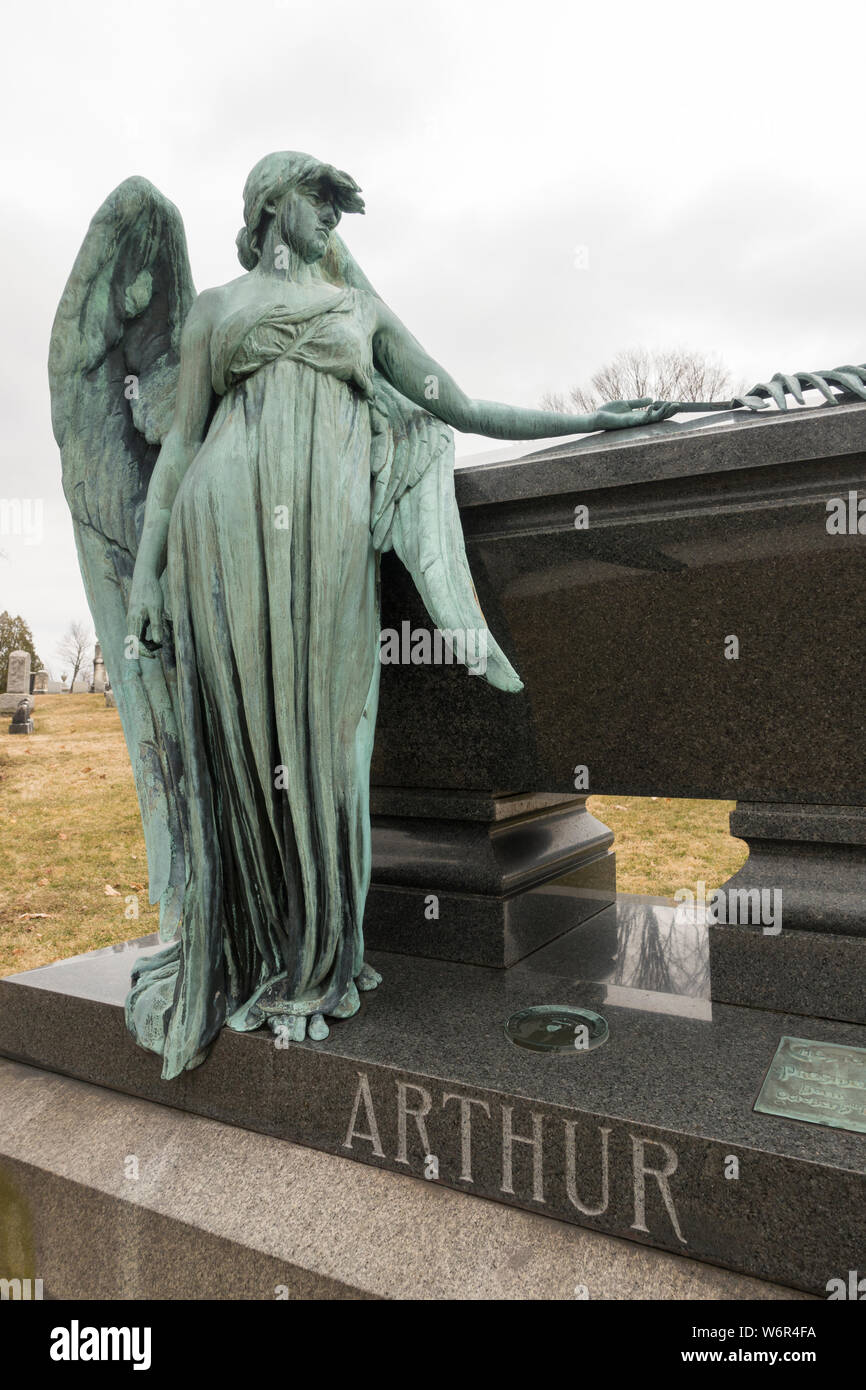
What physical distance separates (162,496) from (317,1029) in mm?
1594

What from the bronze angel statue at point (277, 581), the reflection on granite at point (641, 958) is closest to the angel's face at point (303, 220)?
the bronze angel statue at point (277, 581)

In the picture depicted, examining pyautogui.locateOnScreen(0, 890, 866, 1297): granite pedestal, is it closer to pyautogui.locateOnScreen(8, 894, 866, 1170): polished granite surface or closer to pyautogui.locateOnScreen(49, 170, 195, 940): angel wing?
pyautogui.locateOnScreen(8, 894, 866, 1170): polished granite surface

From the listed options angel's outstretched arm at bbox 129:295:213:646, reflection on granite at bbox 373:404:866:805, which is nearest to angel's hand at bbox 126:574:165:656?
angel's outstretched arm at bbox 129:295:213:646

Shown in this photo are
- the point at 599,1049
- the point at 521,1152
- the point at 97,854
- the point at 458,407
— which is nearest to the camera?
the point at 521,1152

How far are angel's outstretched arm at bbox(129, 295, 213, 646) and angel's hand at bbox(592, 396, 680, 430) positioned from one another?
1.23 m

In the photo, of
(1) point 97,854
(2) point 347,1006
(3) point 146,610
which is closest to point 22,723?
(1) point 97,854

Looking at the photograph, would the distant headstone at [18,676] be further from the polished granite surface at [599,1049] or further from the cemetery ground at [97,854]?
the polished granite surface at [599,1049]

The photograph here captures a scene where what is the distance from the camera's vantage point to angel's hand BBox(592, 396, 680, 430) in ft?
8.95

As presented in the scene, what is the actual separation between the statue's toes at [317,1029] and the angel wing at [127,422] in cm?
62

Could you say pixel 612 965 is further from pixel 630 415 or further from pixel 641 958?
pixel 630 415

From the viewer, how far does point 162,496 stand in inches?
99.6

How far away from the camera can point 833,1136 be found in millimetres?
1775

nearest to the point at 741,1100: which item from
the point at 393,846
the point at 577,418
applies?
the point at 393,846
